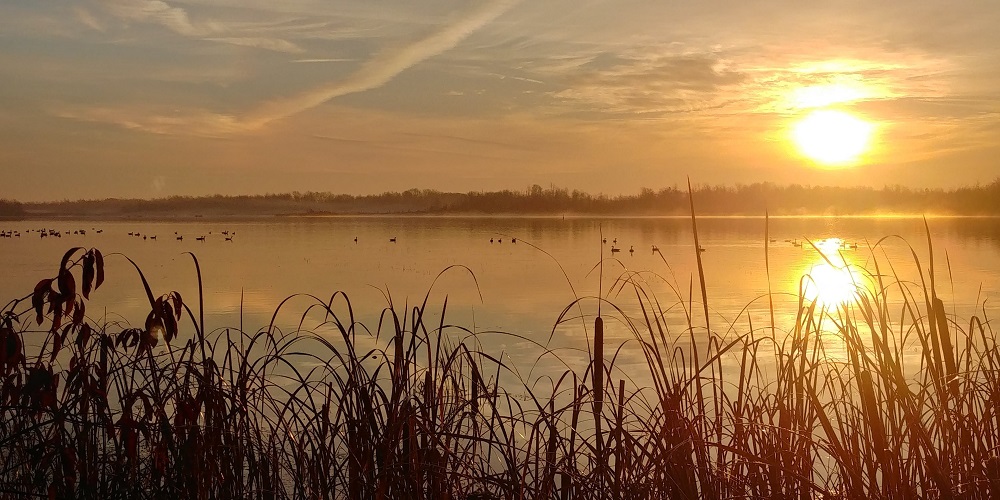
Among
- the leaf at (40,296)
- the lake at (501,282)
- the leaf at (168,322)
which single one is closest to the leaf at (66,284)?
the leaf at (40,296)

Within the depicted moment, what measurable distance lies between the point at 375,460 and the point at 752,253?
2456cm

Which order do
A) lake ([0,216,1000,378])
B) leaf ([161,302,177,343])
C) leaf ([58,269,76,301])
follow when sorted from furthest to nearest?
lake ([0,216,1000,378]), leaf ([161,302,177,343]), leaf ([58,269,76,301])

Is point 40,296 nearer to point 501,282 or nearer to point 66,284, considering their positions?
point 66,284

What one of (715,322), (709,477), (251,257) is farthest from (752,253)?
(709,477)

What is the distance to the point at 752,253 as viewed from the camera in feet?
85.7

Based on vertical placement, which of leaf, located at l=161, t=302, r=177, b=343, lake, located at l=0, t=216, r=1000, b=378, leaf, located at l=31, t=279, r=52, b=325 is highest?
leaf, located at l=31, t=279, r=52, b=325

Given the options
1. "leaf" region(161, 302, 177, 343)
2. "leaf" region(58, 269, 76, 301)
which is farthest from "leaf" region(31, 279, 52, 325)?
"leaf" region(161, 302, 177, 343)

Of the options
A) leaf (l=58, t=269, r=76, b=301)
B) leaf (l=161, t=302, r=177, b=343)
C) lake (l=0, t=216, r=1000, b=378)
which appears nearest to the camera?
leaf (l=58, t=269, r=76, b=301)

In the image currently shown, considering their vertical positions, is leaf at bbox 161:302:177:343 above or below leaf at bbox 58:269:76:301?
below

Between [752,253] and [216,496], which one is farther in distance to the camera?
[752,253]

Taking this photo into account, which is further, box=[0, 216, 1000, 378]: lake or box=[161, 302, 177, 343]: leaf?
box=[0, 216, 1000, 378]: lake

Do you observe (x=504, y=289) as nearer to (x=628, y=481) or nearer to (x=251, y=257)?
(x=251, y=257)

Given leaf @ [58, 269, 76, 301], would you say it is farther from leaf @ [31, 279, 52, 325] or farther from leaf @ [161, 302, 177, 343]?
leaf @ [161, 302, 177, 343]

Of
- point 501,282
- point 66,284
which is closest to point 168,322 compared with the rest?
point 66,284
